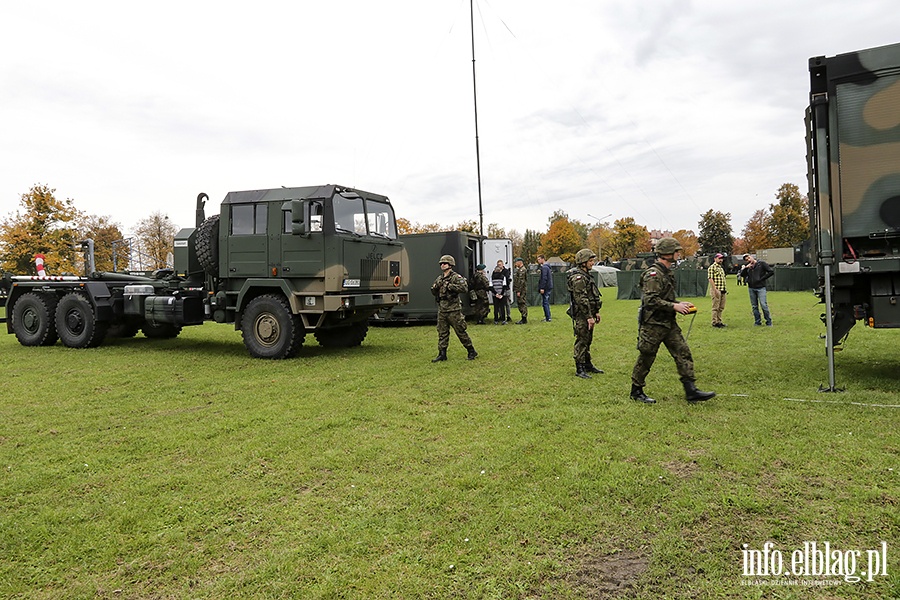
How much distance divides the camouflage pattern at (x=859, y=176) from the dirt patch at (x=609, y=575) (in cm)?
501

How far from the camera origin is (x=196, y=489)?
422cm

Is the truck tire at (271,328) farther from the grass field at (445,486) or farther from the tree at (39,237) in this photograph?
the tree at (39,237)

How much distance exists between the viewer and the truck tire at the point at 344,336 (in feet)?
39.5

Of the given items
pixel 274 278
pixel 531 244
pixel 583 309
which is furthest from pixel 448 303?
pixel 531 244

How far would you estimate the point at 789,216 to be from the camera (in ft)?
181

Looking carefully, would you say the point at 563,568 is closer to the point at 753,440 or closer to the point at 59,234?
the point at 753,440

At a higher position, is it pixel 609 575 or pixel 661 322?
pixel 661 322

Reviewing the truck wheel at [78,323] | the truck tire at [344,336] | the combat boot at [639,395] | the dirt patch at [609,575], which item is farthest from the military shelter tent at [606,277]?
the dirt patch at [609,575]

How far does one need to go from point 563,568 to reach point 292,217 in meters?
8.05

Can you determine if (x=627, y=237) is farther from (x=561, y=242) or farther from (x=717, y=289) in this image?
(x=717, y=289)

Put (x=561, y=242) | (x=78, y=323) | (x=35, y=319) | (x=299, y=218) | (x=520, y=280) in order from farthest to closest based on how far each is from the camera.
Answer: (x=561, y=242), (x=520, y=280), (x=35, y=319), (x=78, y=323), (x=299, y=218)

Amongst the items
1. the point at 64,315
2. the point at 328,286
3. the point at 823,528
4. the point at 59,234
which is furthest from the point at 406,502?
the point at 59,234

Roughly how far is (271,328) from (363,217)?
99.7 inches

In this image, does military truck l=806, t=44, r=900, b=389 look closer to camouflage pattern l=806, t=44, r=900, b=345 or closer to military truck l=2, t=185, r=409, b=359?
camouflage pattern l=806, t=44, r=900, b=345
